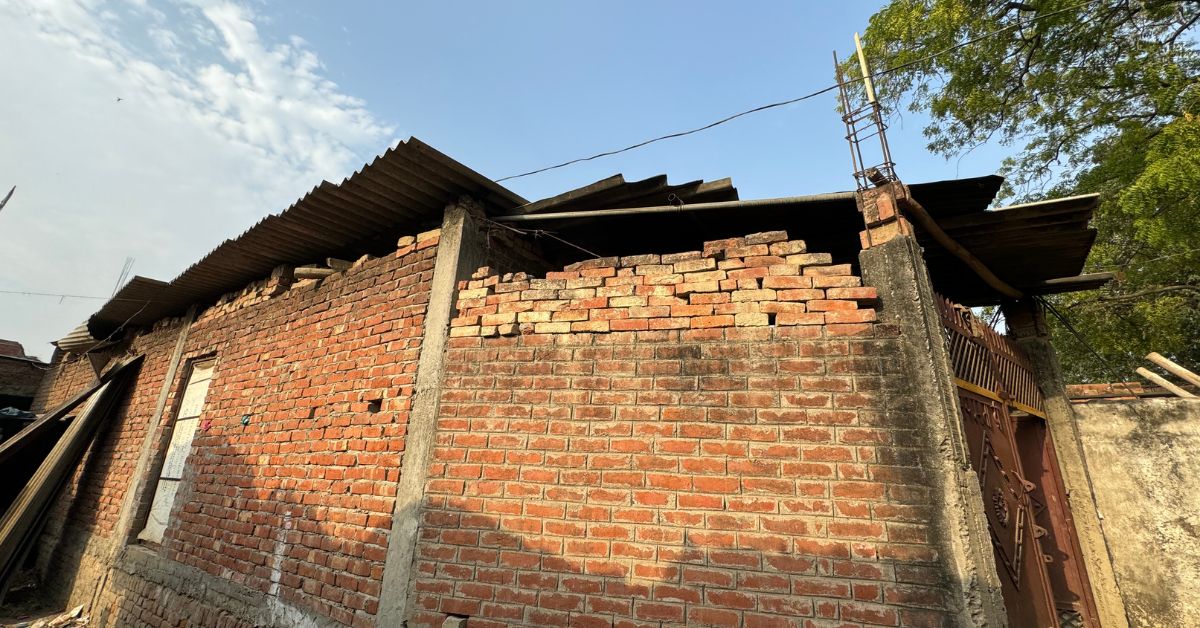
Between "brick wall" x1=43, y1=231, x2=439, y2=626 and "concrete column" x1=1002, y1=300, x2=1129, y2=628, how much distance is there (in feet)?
17.8

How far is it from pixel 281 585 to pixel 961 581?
4058mm

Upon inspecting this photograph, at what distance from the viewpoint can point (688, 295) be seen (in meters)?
2.85

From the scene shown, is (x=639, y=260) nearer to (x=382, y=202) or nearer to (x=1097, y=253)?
(x=382, y=202)

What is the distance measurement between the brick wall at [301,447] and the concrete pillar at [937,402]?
2.88m

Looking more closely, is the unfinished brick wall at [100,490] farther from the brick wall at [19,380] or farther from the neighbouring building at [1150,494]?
the neighbouring building at [1150,494]

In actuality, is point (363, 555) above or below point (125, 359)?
below

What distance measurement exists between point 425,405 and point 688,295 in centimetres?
177

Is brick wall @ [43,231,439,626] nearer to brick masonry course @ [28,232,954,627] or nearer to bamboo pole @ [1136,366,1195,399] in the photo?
brick masonry course @ [28,232,954,627]

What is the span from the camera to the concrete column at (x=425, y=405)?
2.82 meters

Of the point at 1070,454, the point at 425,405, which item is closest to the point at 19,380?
the point at 425,405

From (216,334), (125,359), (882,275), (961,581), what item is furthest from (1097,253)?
(125,359)

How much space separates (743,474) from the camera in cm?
243

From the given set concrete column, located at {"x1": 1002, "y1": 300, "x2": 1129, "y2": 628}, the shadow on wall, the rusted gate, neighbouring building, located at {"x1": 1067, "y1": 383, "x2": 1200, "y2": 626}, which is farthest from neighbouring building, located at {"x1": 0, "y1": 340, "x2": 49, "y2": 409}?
neighbouring building, located at {"x1": 1067, "y1": 383, "x2": 1200, "y2": 626}

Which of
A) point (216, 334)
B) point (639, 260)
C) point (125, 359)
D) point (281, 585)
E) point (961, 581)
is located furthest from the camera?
point (125, 359)
